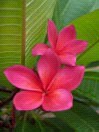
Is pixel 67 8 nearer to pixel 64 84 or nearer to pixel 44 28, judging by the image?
pixel 44 28

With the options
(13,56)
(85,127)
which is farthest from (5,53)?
(85,127)

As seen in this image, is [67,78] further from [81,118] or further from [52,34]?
[81,118]

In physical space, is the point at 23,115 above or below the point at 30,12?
below

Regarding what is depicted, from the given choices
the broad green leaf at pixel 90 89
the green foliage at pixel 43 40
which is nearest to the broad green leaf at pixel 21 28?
the green foliage at pixel 43 40

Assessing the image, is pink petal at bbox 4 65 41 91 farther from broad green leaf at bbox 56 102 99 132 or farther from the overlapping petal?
broad green leaf at bbox 56 102 99 132

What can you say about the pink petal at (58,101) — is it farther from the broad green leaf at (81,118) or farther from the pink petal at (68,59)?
the broad green leaf at (81,118)

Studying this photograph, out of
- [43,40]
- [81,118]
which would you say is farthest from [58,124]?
[43,40]
